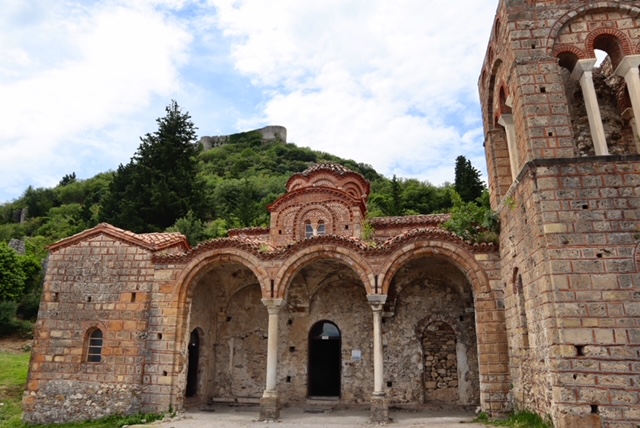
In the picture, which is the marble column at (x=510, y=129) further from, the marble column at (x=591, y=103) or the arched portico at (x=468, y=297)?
the arched portico at (x=468, y=297)

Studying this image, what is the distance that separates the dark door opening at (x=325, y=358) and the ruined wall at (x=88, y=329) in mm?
5032

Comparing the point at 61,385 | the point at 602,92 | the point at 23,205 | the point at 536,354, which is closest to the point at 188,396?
the point at 61,385

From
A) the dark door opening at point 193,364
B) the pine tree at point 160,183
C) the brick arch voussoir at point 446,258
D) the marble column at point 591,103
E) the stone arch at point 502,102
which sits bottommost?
the dark door opening at point 193,364

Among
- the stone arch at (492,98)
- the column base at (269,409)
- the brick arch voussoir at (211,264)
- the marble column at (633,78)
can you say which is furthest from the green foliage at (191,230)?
the marble column at (633,78)

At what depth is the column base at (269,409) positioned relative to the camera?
34.9 ft

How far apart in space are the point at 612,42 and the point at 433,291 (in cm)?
748

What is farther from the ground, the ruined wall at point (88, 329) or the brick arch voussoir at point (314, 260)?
the brick arch voussoir at point (314, 260)

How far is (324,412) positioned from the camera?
11.8 m

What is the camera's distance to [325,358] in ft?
45.7

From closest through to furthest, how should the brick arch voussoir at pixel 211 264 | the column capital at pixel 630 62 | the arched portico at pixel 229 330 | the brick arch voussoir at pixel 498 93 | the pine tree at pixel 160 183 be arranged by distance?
the column capital at pixel 630 62, the brick arch voussoir at pixel 498 93, the brick arch voussoir at pixel 211 264, the arched portico at pixel 229 330, the pine tree at pixel 160 183

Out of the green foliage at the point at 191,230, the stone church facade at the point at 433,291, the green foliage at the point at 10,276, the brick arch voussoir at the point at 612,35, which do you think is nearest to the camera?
the stone church facade at the point at 433,291

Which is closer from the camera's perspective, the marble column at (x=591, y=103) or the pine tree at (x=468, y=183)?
the marble column at (x=591, y=103)

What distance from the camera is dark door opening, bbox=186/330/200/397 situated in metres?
13.1

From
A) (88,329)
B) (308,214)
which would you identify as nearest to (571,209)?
(308,214)
